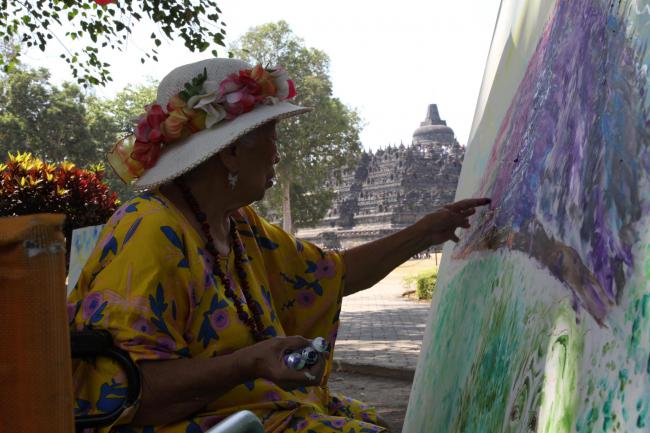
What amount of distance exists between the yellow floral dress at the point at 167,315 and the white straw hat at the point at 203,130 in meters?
0.07

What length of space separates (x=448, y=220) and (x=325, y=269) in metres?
0.37

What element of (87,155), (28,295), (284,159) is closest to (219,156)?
(28,295)

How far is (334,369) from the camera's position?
773 centimetres

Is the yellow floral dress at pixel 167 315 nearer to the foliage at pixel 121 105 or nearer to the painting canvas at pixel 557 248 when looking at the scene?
the painting canvas at pixel 557 248

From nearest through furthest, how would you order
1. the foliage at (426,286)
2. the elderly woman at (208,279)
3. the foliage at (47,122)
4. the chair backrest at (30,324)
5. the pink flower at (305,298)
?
the chair backrest at (30,324), the elderly woman at (208,279), the pink flower at (305,298), the foliage at (426,286), the foliage at (47,122)

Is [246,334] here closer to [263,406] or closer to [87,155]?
[263,406]

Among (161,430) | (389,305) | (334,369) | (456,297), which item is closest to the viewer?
(161,430)

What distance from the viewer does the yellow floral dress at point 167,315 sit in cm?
169

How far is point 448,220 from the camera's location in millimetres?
2432

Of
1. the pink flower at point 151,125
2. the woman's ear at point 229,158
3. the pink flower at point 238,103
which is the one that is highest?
the pink flower at point 238,103

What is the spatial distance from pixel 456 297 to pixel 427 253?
39.3 meters

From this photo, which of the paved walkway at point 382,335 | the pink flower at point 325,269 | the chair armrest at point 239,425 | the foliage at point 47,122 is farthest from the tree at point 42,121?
the chair armrest at point 239,425

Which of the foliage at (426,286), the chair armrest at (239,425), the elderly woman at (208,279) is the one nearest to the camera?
the chair armrest at (239,425)

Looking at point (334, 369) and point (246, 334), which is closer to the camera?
point (246, 334)
